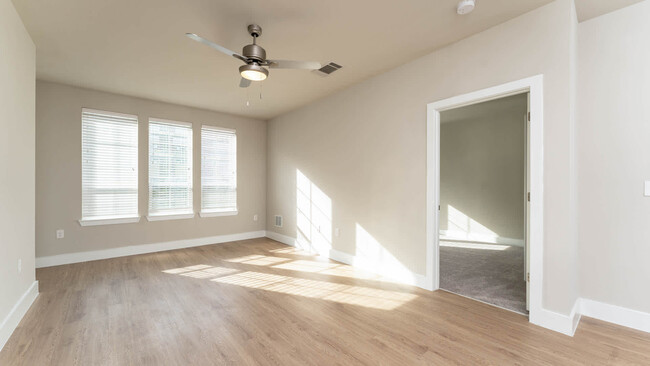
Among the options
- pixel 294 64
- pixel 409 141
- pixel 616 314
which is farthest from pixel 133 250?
pixel 616 314

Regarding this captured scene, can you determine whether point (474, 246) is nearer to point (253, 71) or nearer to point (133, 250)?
point (253, 71)

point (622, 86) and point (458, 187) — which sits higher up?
point (622, 86)

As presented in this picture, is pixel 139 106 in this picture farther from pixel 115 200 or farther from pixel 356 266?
pixel 356 266

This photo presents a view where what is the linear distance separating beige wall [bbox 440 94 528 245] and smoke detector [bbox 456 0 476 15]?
3.41 meters

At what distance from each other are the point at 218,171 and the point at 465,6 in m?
5.20

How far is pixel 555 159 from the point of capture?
2.43 m

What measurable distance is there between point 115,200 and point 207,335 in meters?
3.79

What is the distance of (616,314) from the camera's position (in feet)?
8.25

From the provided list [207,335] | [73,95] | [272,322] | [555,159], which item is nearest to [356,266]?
[272,322]

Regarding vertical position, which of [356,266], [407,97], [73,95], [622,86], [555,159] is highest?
[73,95]

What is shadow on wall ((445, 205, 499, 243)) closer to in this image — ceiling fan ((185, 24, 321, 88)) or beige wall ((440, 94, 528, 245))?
beige wall ((440, 94, 528, 245))

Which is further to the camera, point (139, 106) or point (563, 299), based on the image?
A: point (139, 106)

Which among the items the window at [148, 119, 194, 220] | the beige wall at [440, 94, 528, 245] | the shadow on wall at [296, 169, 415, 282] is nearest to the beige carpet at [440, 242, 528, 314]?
the shadow on wall at [296, 169, 415, 282]

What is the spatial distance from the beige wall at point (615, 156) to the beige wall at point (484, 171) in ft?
9.08
